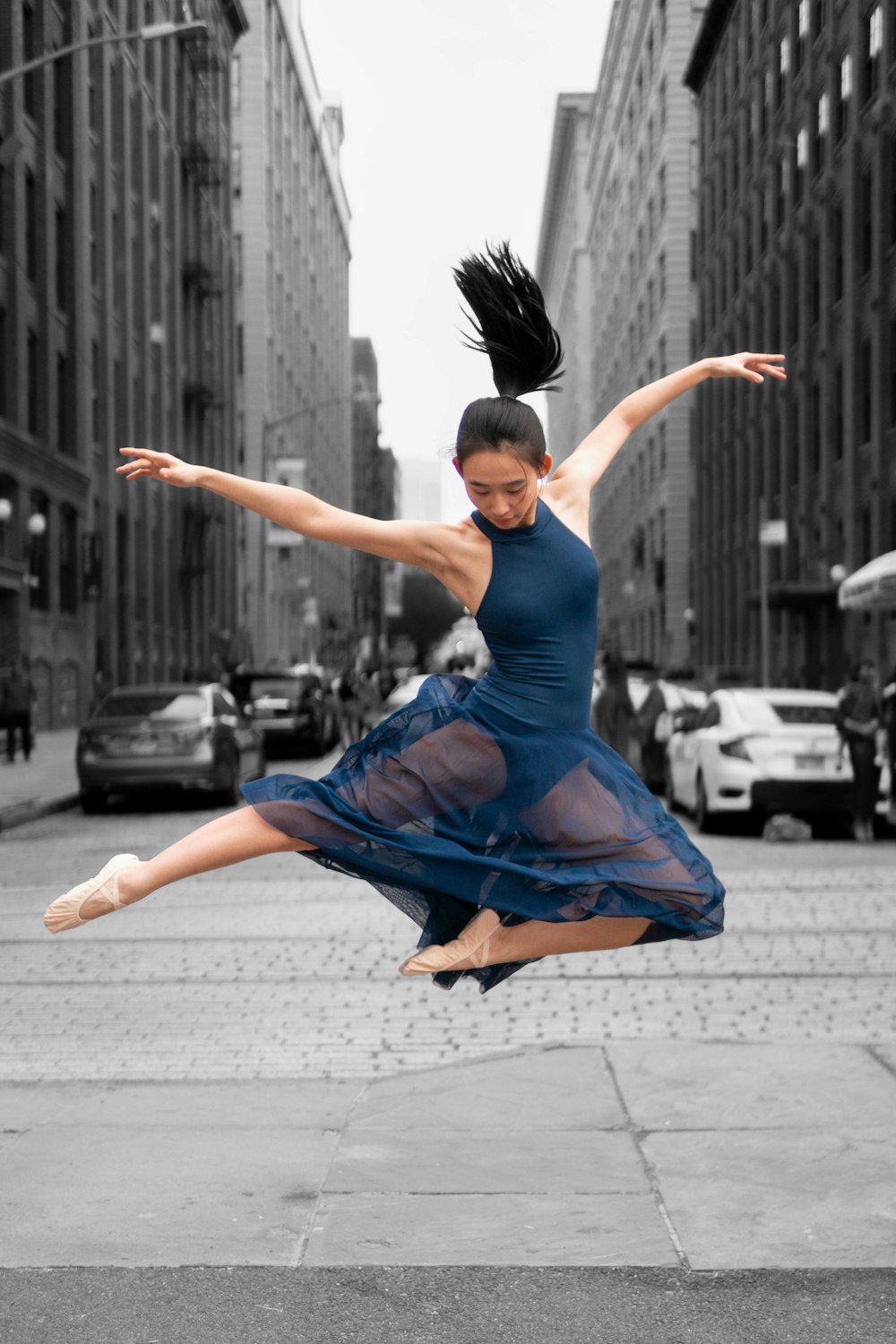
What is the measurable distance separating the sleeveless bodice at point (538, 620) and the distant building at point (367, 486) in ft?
376

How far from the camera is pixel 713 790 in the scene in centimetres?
1644

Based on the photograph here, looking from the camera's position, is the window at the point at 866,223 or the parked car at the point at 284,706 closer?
the parked car at the point at 284,706

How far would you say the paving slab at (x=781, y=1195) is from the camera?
14.4 ft

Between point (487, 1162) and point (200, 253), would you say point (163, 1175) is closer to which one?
point (487, 1162)

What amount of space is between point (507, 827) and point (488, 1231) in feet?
4.77

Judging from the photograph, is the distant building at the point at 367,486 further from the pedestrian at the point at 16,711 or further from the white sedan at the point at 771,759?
the white sedan at the point at 771,759

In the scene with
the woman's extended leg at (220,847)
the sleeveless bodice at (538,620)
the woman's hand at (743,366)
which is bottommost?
the woman's extended leg at (220,847)

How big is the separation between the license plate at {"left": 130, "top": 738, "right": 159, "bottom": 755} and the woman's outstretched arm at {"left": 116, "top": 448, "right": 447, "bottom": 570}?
16.2 meters

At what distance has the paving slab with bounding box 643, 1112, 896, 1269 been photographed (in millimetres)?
4391

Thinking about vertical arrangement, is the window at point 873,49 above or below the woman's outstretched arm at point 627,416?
above

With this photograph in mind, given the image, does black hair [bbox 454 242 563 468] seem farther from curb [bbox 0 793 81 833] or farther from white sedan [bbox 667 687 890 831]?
curb [bbox 0 793 81 833]

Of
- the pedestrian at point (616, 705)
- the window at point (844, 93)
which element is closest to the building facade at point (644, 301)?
the window at point (844, 93)

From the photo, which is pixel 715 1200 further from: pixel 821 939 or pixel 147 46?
pixel 147 46

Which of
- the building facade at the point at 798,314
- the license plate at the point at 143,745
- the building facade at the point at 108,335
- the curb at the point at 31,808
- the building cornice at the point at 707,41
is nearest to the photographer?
the curb at the point at 31,808
